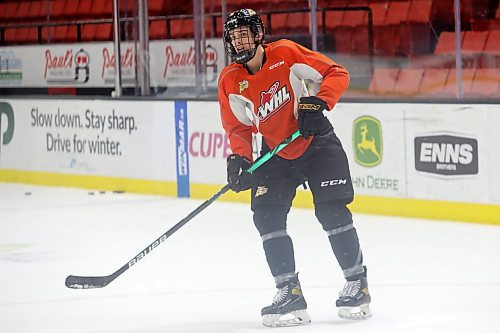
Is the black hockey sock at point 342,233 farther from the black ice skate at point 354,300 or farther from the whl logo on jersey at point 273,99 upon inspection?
the whl logo on jersey at point 273,99

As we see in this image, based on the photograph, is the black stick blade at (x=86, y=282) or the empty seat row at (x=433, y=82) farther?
the empty seat row at (x=433, y=82)

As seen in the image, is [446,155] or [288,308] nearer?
[288,308]

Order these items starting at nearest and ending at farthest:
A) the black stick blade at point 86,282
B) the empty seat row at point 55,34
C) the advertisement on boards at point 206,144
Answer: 1. the black stick blade at point 86,282
2. the advertisement on boards at point 206,144
3. the empty seat row at point 55,34

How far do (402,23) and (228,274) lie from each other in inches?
146

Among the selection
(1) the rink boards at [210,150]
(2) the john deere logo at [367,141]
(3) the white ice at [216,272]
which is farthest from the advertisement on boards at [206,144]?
(2) the john deere logo at [367,141]

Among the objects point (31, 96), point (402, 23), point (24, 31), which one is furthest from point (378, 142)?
point (24, 31)

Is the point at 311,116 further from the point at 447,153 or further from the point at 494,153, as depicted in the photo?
the point at 447,153

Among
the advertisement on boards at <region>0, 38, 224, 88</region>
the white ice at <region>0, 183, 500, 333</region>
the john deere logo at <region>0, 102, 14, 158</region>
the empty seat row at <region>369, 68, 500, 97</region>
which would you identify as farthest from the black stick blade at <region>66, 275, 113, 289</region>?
the john deere logo at <region>0, 102, 14, 158</region>

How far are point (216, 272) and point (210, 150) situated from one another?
125 inches

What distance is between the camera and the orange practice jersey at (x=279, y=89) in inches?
183

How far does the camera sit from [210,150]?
9242 millimetres

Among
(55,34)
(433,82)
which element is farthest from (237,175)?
(55,34)

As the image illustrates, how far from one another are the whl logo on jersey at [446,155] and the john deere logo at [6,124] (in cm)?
456

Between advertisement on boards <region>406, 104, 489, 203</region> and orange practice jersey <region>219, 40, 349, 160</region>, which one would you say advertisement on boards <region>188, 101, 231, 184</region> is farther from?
orange practice jersey <region>219, 40, 349, 160</region>
